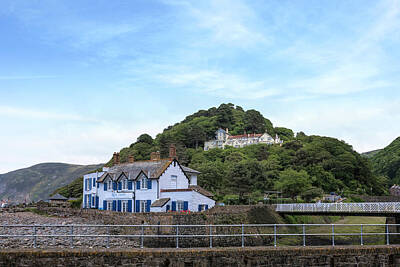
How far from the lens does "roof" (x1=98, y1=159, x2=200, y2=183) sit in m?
37.9

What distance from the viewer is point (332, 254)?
13898mm

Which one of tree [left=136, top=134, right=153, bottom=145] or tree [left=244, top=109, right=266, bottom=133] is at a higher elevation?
tree [left=244, top=109, right=266, bottom=133]

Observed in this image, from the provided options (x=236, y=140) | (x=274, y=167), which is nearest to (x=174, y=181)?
(x=274, y=167)

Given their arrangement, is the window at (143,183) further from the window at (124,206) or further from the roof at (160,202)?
the window at (124,206)

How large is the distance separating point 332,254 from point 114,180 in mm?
30870

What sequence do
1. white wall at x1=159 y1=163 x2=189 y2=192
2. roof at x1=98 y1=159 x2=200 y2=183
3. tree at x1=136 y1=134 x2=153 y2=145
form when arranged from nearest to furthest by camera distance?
white wall at x1=159 y1=163 x2=189 y2=192 → roof at x1=98 y1=159 x2=200 y2=183 → tree at x1=136 y1=134 x2=153 y2=145

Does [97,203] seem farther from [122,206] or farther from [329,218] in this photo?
[329,218]

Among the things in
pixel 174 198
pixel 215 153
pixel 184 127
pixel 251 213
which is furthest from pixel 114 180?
pixel 184 127

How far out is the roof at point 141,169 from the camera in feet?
124

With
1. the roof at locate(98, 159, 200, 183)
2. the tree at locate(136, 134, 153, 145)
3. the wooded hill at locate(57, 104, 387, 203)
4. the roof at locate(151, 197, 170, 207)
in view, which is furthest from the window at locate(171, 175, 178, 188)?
the tree at locate(136, 134, 153, 145)

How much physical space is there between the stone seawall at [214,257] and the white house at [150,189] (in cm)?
2166

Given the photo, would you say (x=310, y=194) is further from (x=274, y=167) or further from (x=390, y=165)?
(x=390, y=165)

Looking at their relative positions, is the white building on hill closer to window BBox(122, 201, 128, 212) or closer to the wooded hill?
the wooded hill

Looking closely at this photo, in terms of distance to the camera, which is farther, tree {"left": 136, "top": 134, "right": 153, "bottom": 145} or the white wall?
tree {"left": 136, "top": 134, "right": 153, "bottom": 145}
